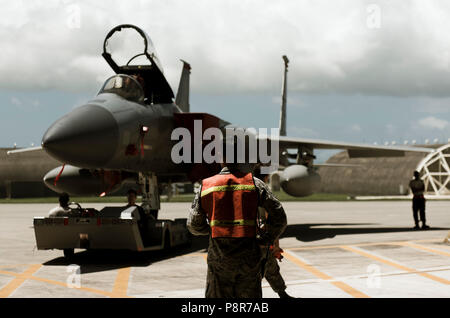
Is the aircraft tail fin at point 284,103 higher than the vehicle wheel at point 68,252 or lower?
higher

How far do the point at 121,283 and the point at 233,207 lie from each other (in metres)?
3.67

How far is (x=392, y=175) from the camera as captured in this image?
2285 inches

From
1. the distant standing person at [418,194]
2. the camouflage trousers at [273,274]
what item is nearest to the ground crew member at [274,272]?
the camouflage trousers at [273,274]

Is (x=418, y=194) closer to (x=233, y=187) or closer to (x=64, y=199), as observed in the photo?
(x=64, y=199)

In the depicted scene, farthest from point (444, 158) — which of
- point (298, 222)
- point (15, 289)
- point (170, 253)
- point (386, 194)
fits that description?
point (15, 289)

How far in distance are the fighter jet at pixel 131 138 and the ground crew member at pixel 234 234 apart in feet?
18.1

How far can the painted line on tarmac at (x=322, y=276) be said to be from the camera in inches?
279

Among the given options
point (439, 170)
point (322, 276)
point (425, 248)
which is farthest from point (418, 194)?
point (439, 170)

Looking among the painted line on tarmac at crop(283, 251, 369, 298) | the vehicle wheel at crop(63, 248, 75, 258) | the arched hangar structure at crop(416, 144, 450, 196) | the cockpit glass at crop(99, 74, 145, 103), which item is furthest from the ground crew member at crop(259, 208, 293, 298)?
the arched hangar structure at crop(416, 144, 450, 196)

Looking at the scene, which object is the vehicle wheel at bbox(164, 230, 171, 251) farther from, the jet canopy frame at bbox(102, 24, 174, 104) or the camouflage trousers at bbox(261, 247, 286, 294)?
the camouflage trousers at bbox(261, 247, 286, 294)

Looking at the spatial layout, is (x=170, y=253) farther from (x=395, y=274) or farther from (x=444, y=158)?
(x=444, y=158)

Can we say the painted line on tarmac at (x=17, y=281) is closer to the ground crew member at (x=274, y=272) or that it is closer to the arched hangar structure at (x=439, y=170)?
the ground crew member at (x=274, y=272)

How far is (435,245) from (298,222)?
8305mm

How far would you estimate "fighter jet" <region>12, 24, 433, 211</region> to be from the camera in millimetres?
10039
